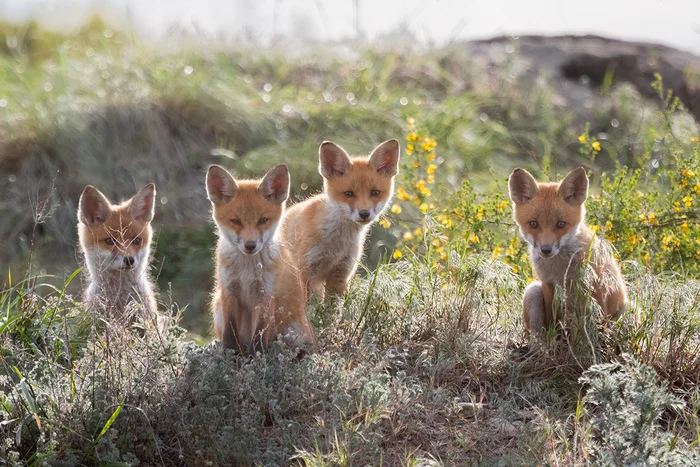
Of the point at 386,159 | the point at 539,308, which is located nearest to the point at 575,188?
the point at 539,308

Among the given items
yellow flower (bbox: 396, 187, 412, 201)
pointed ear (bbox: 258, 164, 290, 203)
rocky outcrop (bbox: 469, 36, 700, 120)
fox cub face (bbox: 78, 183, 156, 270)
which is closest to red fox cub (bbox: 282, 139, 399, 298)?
yellow flower (bbox: 396, 187, 412, 201)

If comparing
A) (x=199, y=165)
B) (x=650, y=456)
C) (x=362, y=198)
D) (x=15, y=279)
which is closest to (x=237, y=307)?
(x=362, y=198)

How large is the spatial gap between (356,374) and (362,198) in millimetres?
2119

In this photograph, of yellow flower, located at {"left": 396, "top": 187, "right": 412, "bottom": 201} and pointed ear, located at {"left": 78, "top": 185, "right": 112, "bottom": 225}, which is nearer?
pointed ear, located at {"left": 78, "top": 185, "right": 112, "bottom": 225}

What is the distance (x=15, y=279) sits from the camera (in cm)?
907

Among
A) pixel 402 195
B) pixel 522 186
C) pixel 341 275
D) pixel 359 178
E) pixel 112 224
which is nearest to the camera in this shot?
pixel 522 186

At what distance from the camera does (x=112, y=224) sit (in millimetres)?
6211

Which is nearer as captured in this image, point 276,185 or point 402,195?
point 276,185

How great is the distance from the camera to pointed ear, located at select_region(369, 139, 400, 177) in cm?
679

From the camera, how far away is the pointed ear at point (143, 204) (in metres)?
6.22

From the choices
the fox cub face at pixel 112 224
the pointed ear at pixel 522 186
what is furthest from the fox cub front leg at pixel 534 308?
the fox cub face at pixel 112 224

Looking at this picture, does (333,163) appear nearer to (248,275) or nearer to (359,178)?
(359,178)

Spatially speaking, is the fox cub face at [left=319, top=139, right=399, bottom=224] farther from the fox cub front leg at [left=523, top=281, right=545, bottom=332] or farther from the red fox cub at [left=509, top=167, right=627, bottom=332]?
the fox cub front leg at [left=523, top=281, right=545, bottom=332]

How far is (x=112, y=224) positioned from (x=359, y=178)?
75.1 inches
